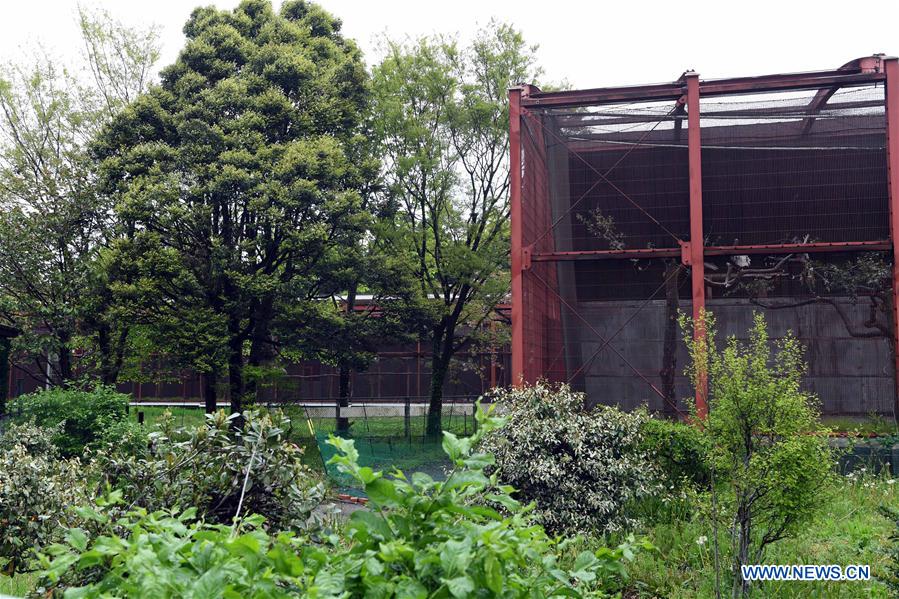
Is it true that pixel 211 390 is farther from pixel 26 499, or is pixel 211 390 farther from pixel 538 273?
pixel 26 499

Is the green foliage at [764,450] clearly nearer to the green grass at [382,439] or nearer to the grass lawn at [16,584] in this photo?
the grass lawn at [16,584]

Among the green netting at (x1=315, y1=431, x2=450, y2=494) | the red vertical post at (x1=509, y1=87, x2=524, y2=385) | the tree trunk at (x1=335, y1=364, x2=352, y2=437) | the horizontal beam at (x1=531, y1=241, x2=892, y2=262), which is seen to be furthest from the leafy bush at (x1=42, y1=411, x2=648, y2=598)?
the tree trunk at (x1=335, y1=364, x2=352, y2=437)

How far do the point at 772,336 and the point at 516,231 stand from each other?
524 cm

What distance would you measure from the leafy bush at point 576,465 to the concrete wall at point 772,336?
5.69 metres

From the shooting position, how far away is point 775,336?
15.0 meters

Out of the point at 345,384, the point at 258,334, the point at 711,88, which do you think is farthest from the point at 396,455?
the point at 711,88

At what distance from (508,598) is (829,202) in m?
15.1

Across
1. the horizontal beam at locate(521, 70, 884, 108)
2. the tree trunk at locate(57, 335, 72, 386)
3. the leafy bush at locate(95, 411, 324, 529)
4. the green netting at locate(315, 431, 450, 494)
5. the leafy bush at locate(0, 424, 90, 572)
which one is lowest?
the green netting at locate(315, 431, 450, 494)

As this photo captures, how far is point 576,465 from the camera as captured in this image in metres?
8.88

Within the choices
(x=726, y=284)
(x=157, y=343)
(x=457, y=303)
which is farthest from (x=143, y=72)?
(x=726, y=284)

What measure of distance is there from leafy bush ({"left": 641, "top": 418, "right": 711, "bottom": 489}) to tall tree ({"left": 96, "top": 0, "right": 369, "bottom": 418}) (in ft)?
37.9

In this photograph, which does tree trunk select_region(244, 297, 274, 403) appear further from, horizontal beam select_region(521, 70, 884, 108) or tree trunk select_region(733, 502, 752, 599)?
tree trunk select_region(733, 502, 752, 599)

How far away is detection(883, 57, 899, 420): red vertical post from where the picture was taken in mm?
14250

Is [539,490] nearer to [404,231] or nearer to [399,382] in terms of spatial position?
[404,231]
